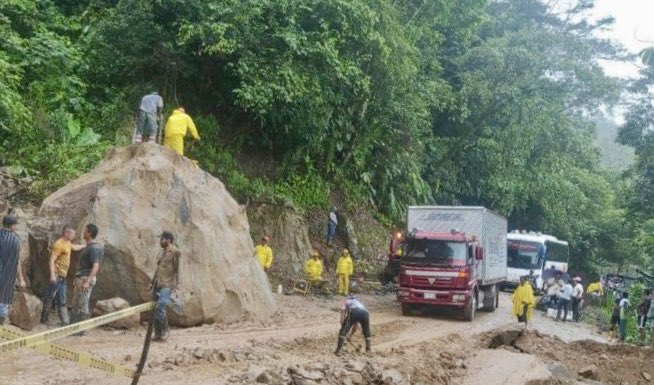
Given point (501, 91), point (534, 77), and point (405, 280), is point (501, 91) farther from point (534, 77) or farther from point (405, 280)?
point (405, 280)

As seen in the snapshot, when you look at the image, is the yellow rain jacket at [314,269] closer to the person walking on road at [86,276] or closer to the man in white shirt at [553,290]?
the man in white shirt at [553,290]

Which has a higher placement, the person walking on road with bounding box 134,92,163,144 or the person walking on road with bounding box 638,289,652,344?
the person walking on road with bounding box 134,92,163,144

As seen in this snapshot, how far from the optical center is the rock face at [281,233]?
2062 centimetres

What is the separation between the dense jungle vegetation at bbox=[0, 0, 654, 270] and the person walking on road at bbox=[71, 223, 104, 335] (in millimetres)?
5662

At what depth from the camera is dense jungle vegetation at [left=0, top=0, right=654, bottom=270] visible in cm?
1797

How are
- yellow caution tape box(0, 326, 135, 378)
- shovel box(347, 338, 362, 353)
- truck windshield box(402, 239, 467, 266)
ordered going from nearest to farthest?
1. yellow caution tape box(0, 326, 135, 378)
2. shovel box(347, 338, 362, 353)
3. truck windshield box(402, 239, 467, 266)

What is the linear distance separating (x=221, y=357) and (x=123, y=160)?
17.6 ft

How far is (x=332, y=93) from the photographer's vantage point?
21109 millimetres

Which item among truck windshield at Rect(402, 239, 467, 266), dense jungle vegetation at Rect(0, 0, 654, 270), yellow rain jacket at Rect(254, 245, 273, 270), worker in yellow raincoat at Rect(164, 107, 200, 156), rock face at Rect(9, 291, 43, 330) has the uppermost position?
dense jungle vegetation at Rect(0, 0, 654, 270)

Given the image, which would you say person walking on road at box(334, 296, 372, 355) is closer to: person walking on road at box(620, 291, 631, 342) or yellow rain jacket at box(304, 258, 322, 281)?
yellow rain jacket at box(304, 258, 322, 281)

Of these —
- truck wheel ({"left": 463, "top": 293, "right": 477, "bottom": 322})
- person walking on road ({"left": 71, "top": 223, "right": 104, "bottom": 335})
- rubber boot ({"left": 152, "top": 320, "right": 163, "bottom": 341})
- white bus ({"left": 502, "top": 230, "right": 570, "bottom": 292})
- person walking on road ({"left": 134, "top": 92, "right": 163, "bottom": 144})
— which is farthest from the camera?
white bus ({"left": 502, "top": 230, "right": 570, "bottom": 292})

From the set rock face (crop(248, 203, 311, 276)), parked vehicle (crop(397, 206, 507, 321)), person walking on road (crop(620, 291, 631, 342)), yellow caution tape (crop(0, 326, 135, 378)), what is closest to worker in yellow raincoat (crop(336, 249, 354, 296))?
rock face (crop(248, 203, 311, 276))

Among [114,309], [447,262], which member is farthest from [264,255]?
[114,309]

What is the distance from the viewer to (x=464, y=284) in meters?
16.6
